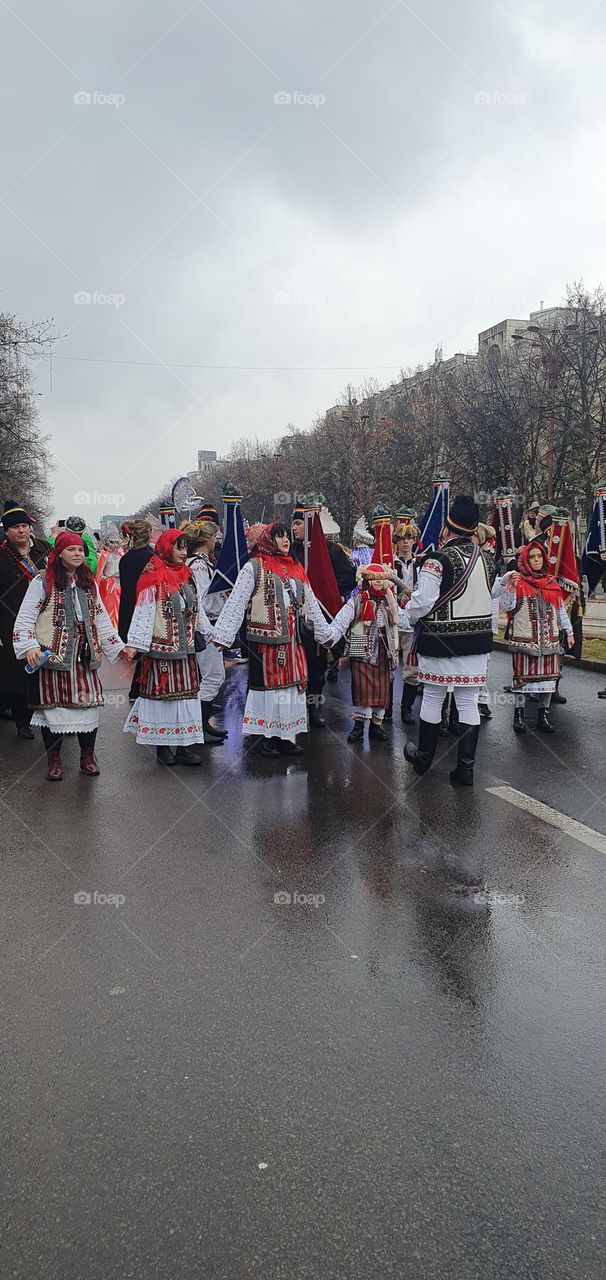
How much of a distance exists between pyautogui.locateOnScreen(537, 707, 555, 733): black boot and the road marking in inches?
82.1

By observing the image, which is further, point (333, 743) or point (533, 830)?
point (333, 743)

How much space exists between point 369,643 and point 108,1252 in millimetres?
6129

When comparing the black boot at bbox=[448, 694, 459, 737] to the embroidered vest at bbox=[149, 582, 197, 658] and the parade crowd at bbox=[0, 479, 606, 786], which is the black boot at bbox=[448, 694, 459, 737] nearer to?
the parade crowd at bbox=[0, 479, 606, 786]

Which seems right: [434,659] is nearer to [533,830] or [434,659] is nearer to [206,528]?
[533,830]

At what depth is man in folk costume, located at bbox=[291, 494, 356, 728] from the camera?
832 cm

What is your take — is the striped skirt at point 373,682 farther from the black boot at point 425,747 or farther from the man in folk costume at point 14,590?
the man in folk costume at point 14,590

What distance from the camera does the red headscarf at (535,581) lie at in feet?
27.0

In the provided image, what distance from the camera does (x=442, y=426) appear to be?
36.8 metres

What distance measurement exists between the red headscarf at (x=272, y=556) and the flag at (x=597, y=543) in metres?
5.21

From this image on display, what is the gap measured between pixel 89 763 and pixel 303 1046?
13.7ft

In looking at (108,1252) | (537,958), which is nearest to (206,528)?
(537,958)

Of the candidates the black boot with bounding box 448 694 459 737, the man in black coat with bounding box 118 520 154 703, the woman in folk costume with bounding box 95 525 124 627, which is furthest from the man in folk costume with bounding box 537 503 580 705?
the woman in folk costume with bounding box 95 525 124 627

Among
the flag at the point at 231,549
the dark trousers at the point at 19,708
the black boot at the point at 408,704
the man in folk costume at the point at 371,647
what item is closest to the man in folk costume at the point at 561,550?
the black boot at the point at 408,704

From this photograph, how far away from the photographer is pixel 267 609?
7.33 m
